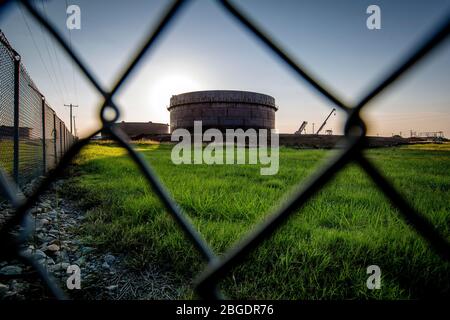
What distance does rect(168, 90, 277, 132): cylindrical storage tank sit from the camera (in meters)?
15.8

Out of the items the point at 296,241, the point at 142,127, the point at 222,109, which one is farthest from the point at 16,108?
the point at 142,127

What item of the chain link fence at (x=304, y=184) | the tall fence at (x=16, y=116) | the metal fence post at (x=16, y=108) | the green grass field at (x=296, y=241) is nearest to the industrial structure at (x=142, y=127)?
the tall fence at (x=16, y=116)

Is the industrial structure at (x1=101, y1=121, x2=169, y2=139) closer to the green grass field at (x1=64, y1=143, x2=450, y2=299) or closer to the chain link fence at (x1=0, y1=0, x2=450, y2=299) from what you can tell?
the green grass field at (x1=64, y1=143, x2=450, y2=299)

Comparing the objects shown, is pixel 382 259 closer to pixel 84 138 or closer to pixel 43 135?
pixel 84 138

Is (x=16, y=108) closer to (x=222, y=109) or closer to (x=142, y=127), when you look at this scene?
(x=222, y=109)

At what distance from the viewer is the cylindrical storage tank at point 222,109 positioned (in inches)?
624

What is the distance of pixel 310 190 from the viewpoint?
0.82ft

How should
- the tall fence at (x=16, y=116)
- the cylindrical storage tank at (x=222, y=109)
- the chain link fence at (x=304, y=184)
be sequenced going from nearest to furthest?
the chain link fence at (x=304, y=184) < the tall fence at (x=16, y=116) < the cylindrical storage tank at (x=222, y=109)

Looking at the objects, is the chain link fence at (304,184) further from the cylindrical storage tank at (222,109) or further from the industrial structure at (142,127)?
the industrial structure at (142,127)

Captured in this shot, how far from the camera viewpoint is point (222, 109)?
15852mm

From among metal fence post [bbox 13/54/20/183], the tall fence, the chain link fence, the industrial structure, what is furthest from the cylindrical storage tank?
the chain link fence

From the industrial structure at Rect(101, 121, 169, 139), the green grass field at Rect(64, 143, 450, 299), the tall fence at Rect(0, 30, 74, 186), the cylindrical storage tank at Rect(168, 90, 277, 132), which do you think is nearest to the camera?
the green grass field at Rect(64, 143, 450, 299)
